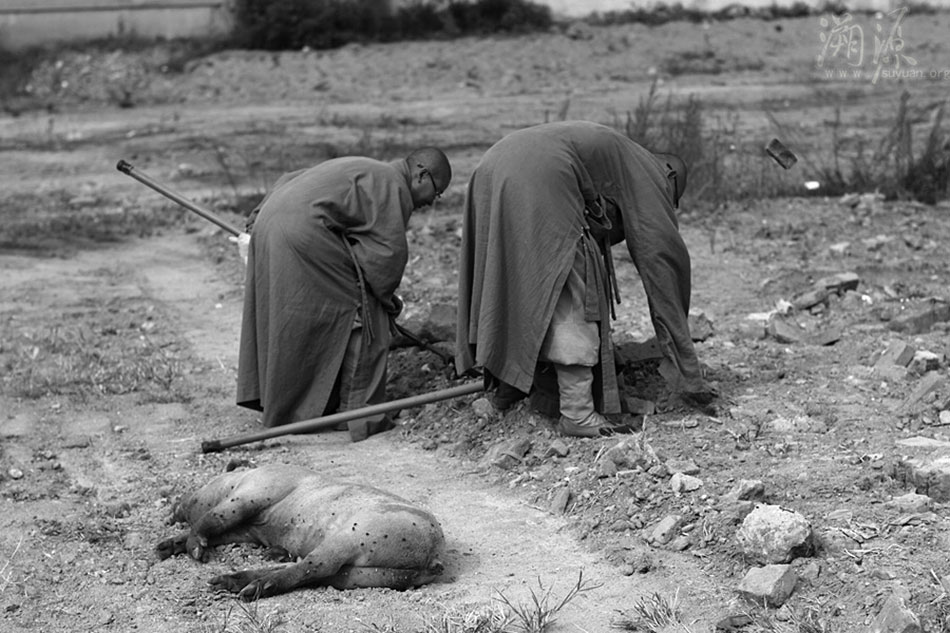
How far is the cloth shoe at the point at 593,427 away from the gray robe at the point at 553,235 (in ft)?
0.24

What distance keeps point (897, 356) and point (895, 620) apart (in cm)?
302

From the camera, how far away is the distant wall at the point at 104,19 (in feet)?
71.2

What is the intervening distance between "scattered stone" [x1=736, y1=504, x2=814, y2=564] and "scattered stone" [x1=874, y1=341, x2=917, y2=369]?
2383mm

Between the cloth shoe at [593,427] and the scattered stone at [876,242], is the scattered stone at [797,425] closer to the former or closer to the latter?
the cloth shoe at [593,427]

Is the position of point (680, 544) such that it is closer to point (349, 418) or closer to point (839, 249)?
point (349, 418)

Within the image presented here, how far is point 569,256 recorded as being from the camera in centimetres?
598

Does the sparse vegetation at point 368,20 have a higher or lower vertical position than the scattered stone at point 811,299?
higher

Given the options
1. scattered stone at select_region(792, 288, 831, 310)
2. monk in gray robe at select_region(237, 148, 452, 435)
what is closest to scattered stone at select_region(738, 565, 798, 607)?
monk in gray robe at select_region(237, 148, 452, 435)

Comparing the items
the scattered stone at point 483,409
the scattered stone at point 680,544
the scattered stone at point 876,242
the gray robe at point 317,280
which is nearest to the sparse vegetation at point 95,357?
the gray robe at point 317,280

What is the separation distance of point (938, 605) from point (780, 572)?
487 millimetres

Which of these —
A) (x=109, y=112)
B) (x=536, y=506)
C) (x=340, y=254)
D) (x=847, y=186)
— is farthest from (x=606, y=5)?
(x=536, y=506)

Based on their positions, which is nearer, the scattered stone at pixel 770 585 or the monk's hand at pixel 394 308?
the scattered stone at pixel 770 585

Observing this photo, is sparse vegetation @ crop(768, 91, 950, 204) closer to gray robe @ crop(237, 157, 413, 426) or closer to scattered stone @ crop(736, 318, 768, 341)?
scattered stone @ crop(736, 318, 768, 341)

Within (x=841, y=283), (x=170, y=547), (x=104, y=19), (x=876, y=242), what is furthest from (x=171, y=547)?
(x=104, y=19)
